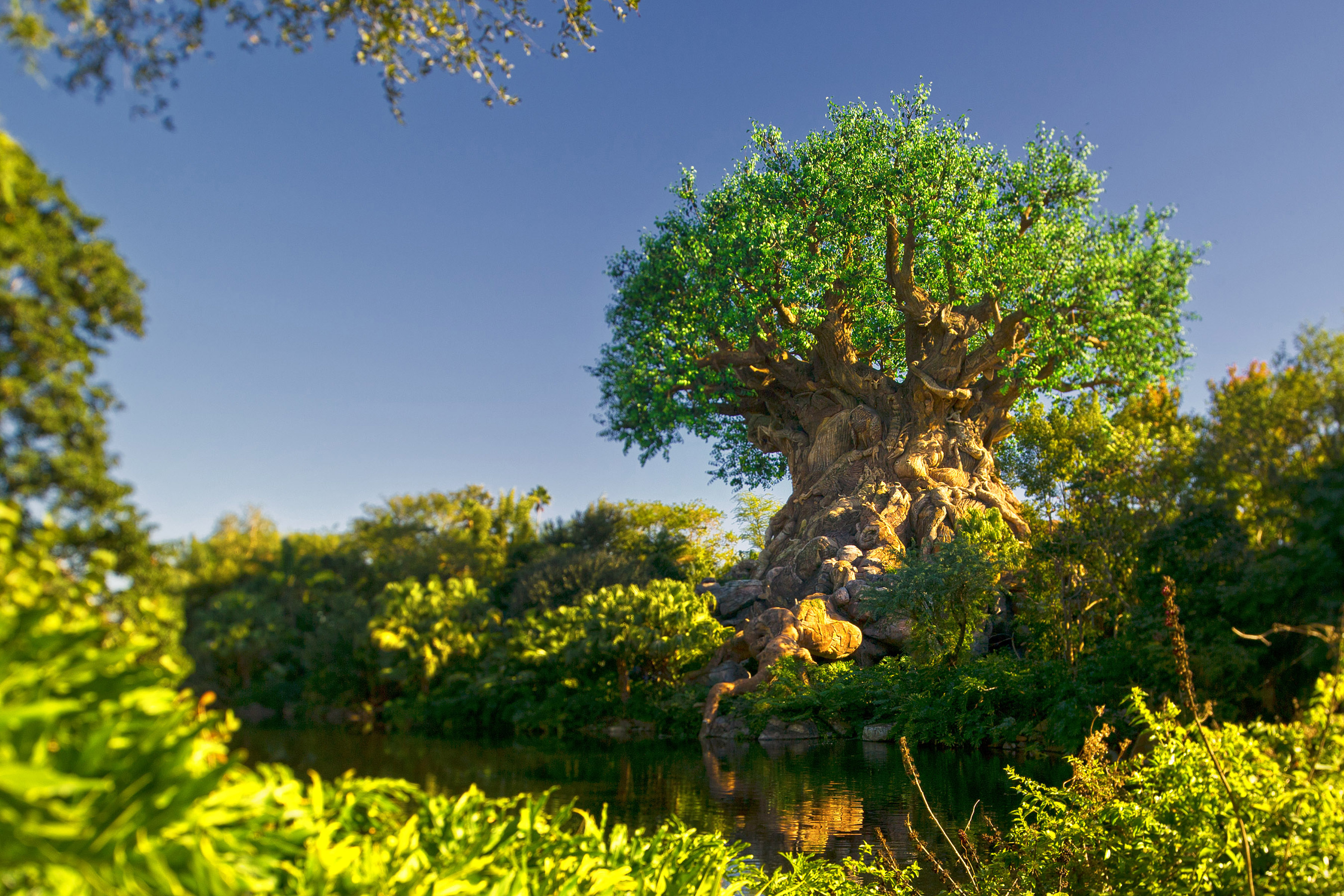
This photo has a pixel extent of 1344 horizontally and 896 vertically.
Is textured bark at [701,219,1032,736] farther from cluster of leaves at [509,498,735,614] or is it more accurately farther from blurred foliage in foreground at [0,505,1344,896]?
blurred foliage in foreground at [0,505,1344,896]

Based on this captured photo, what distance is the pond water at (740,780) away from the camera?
6.30 metres

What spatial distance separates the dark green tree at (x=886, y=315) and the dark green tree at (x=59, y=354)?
52.7 feet

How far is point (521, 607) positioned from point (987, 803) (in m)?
15.5

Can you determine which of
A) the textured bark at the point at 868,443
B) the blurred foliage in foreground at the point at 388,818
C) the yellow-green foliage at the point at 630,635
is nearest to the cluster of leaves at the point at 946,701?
the textured bark at the point at 868,443

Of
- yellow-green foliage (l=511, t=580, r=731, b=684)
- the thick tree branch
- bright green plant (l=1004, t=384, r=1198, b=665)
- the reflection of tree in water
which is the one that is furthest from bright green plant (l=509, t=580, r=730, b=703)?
the thick tree branch

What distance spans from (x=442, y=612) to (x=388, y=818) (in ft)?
45.3

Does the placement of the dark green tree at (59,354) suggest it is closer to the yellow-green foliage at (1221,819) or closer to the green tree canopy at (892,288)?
the yellow-green foliage at (1221,819)

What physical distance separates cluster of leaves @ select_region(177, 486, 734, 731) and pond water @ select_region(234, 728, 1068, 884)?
2.53 feet

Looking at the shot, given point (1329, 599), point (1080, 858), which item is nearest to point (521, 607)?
point (1080, 858)

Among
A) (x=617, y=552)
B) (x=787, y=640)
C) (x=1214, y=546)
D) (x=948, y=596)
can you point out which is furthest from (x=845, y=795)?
(x=617, y=552)

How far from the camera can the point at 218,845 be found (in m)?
1.47

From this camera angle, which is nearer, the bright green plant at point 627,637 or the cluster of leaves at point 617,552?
the bright green plant at point 627,637

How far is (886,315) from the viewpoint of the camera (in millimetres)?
19000

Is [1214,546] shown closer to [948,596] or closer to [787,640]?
[948,596]
